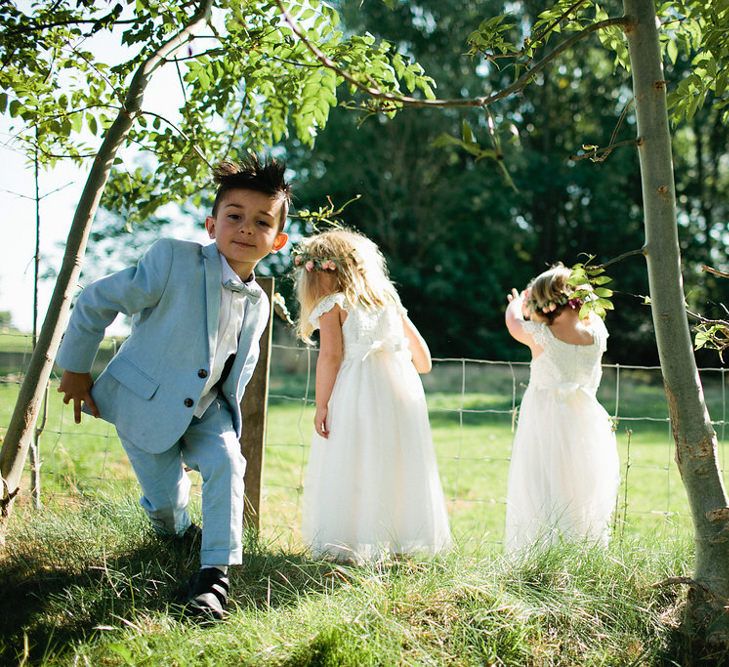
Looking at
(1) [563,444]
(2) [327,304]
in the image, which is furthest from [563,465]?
(2) [327,304]

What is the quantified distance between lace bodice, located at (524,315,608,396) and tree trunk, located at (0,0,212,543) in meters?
2.34

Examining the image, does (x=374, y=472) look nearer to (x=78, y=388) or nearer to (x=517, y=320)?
(x=517, y=320)

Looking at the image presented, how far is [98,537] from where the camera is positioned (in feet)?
10.7

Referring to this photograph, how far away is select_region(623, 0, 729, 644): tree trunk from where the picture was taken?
2.68 meters

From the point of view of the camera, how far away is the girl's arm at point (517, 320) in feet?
15.1

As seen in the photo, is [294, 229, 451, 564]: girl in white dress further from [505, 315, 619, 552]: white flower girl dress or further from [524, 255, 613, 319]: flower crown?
[524, 255, 613, 319]: flower crown

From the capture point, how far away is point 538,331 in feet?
14.8

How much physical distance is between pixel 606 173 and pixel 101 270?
1427 centimetres

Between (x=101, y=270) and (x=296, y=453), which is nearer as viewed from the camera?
(x=296, y=453)

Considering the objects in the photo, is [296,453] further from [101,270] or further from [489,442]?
[101,270]

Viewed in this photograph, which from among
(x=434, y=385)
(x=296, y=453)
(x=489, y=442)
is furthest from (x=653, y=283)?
(x=434, y=385)

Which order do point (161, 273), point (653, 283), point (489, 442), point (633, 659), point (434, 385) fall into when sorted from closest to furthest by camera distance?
point (633, 659) < point (653, 283) < point (161, 273) < point (489, 442) < point (434, 385)

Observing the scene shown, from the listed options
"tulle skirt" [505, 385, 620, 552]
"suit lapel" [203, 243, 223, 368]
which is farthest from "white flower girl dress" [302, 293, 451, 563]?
"suit lapel" [203, 243, 223, 368]

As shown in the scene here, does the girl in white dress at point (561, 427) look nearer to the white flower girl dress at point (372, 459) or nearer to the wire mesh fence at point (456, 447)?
the wire mesh fence at point (456, 447)
